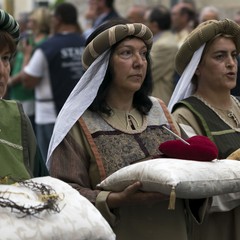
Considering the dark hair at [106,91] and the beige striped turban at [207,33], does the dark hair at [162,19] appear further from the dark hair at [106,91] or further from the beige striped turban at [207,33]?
the dark hair at [106,91]

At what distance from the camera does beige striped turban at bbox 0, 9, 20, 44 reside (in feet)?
14.4

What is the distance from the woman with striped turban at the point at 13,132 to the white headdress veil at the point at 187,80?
56.7 inches

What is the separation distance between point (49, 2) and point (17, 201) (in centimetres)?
1716

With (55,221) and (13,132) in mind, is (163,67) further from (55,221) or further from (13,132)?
(55,221)

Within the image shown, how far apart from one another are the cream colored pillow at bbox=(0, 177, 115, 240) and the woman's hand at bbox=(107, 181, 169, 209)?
1.74ft

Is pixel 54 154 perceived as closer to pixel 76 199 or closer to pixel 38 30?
pixel 76 199

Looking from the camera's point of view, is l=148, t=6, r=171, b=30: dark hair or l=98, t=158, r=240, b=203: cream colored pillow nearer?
l=98, t=158, r=240, b=203: cream colored pillow

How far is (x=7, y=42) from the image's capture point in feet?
14.5

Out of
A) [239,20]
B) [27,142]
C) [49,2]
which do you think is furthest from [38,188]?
[49,2]

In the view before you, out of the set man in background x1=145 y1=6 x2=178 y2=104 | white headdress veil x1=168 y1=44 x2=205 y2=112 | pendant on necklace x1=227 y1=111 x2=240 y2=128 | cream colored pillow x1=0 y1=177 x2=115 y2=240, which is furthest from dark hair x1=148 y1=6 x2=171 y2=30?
cream colored pillow x1=0 y1=177 x2=115 y2=240

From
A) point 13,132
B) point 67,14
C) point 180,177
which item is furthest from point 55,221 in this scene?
point 67,14

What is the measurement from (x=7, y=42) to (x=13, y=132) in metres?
0.40

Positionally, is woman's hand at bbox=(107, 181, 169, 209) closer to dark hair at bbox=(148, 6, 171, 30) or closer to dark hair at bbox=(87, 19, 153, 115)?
dark hair at bbox=(87, 19, 153, 115)

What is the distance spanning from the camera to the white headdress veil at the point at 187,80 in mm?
5688
